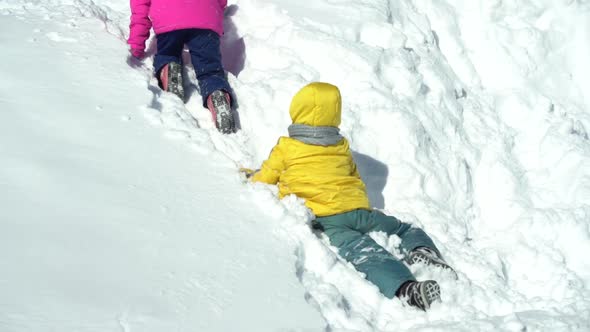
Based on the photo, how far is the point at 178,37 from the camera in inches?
178

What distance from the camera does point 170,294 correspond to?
2.43 meters

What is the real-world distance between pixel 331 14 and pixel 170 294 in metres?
3.41

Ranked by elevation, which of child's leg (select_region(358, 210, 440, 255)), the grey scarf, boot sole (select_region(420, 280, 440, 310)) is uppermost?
the grey scarf

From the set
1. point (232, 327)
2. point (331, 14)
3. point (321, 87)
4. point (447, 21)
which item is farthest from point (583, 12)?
point (232, 327)

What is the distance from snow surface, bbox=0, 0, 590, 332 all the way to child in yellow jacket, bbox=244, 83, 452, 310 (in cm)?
13

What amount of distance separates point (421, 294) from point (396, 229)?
28.8 inches

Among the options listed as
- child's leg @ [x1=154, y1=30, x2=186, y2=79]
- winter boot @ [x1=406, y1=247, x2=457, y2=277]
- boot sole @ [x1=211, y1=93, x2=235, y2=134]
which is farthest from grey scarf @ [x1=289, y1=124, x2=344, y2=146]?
child's leg @ [x1=154, y1=30, x2=186, y2=79]

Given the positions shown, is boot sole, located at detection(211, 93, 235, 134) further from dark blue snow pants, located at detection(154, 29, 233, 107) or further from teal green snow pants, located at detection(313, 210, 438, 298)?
teal green snow pants, located at detection(313, 210, 438, 298)

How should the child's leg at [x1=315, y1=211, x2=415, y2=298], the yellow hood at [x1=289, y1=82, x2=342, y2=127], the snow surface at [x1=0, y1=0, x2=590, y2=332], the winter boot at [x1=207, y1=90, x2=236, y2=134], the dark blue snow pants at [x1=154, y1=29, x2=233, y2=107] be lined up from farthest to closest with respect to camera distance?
1. the dark blue snow pants at [x1=154, y1=29, x2=233, y2=107]
2. the winter boot at [x1=207, y1=90, x2=236, y2=134]
3. the yellow hood at [x1=289, y1=82, x2=342, y2=127]
4. the child's leg at [x1=315, y1=211, x2=415, y2=298]
5. the snow surface at [x1=0, y1=0, x2=590, y2=332]

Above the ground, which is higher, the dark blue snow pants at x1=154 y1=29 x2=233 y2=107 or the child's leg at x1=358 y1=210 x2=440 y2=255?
the dark blue snow pants at x1=154 y1=29 x2=233 y2=107

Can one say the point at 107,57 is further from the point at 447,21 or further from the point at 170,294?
the point at 447,21

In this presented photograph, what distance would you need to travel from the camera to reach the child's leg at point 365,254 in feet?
10.1

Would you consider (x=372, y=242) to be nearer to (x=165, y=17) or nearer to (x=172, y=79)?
(x=172, y=79)

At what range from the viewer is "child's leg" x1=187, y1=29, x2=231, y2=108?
4281 mm
